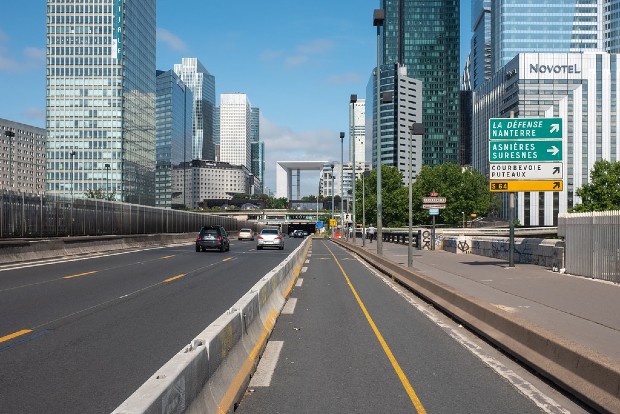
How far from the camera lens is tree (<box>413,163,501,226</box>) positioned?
408 ft

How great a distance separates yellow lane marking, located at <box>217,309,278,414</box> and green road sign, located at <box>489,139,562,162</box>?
15799mm

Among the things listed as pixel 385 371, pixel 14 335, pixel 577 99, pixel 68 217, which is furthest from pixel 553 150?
pixel 577 99

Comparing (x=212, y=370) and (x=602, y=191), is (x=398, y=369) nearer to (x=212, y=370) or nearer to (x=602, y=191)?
(x=212, y=370)

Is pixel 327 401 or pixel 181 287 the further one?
pixel 181 287

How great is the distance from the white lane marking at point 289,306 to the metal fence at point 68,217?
1745 centimetres

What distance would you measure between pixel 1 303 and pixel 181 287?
4.98 m

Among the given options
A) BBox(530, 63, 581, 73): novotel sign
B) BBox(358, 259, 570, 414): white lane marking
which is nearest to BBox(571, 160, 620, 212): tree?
BBox(530, 63, 581, 73): novotel sign

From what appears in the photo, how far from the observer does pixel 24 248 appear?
2586 cm

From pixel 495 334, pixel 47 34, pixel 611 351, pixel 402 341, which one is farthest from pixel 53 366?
pixel 47 34

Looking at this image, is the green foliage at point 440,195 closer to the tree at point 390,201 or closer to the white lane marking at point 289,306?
the tree at point 390,201

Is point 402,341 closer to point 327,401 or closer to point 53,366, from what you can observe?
point 327,401

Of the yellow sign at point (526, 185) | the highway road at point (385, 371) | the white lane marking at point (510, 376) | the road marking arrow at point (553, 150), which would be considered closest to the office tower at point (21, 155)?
the yellow sign at point (526, 185)

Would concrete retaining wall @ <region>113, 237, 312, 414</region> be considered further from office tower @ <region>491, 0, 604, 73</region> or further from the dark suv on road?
office tower @ <region>491, 0, 604, 73</region>

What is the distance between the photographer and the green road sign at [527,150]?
22.9 m
